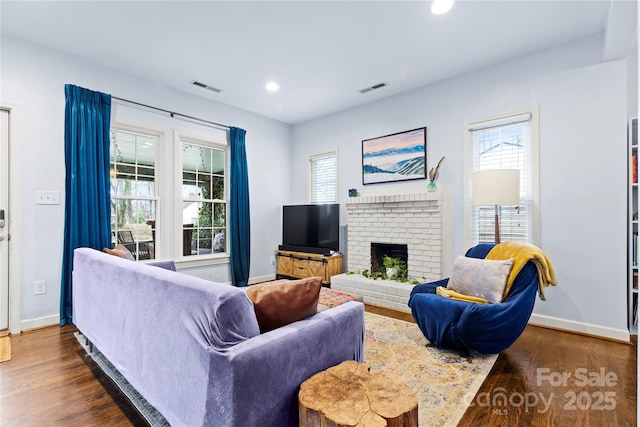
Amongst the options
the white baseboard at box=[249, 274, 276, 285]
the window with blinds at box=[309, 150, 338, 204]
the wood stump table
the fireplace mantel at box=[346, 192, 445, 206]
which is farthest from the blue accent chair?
the white baseboard at box=[249, 274, 276, 285]

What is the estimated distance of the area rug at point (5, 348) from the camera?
7.92 ft

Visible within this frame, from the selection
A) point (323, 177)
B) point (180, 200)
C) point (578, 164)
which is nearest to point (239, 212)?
point (180, 200)

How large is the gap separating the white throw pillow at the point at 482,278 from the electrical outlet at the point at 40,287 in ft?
12.6

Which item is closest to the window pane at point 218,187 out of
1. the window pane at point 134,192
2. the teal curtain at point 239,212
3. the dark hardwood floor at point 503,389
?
the teal curtain at point 239,212

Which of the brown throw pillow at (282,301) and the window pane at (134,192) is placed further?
the window pane at (134,192)

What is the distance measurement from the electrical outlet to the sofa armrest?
9.68 feet

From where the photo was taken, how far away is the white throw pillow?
2.45m

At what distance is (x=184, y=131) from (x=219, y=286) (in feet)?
11.6

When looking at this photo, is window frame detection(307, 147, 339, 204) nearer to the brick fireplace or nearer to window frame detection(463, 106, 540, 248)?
the brick fireplace

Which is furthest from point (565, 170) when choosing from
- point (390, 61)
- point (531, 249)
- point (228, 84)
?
point (228, 84)

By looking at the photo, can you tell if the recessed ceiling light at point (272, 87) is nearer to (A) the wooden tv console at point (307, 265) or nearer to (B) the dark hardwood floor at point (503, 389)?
(A) the wooden tv console at point (307, 265)

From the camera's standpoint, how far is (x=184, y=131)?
4215 millimetres

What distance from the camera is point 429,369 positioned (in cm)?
220

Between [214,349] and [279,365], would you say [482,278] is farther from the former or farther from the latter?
[214,349]
